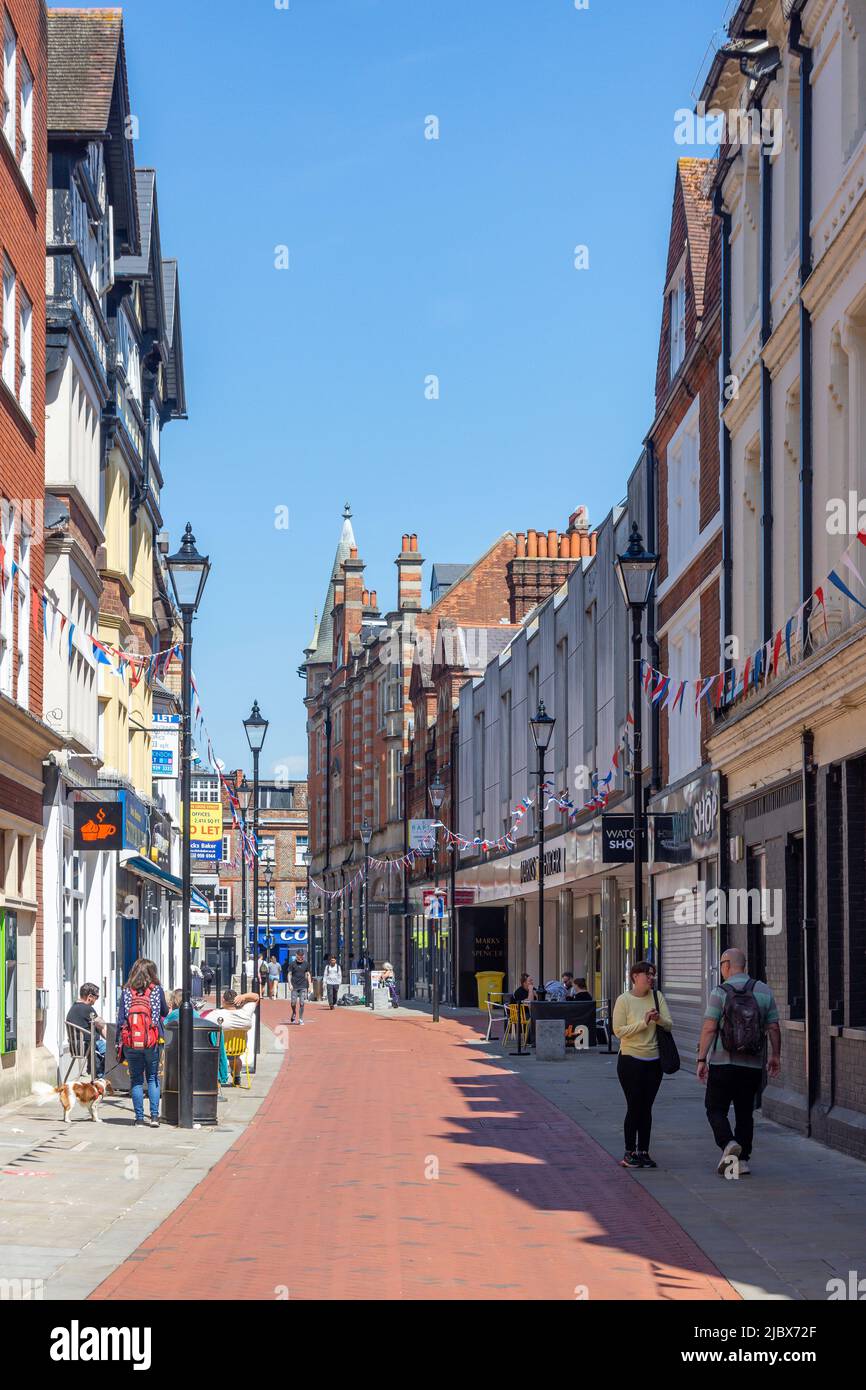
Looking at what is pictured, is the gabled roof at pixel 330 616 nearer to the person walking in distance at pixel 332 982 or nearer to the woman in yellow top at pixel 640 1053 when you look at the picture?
the person walking in distance at pixel 332 982

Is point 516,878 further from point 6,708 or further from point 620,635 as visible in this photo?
point 6,708

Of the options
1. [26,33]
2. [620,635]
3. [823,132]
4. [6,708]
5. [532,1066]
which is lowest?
[532,1066]

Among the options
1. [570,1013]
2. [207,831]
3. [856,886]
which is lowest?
[570,1013]

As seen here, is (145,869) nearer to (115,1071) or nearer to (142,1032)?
(115,1071)

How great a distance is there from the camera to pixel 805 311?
749 inches

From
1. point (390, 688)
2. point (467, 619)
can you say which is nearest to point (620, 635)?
point (467, 619)

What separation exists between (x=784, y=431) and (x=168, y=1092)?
31.9 feet

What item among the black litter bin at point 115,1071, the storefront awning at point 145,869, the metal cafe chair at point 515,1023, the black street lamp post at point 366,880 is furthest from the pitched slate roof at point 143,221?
the black street lamp post at point 366,880

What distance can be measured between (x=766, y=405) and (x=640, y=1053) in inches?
339

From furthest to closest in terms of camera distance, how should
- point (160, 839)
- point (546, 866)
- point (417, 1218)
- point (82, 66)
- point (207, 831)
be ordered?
point (207, 831)
point (160, 839)
point (546, 866)
point (82, 66)
point (417, 1218)

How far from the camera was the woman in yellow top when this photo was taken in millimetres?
15625

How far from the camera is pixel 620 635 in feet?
117

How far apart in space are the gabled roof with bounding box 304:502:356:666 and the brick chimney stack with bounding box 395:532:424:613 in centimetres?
2152

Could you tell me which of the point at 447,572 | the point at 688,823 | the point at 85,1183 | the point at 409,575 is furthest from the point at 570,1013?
the point at 447,572
